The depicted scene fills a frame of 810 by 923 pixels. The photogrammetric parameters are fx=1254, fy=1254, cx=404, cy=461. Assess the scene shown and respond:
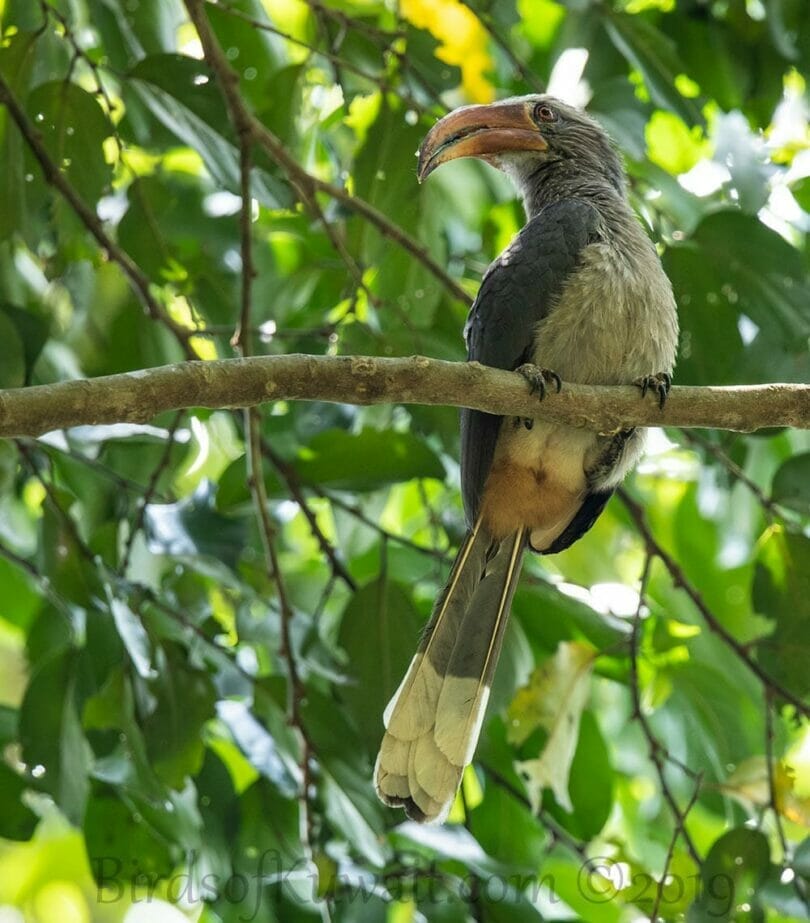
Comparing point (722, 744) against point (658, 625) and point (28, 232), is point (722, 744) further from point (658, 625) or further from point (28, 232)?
point (28, 232)

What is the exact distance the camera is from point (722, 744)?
371 cm

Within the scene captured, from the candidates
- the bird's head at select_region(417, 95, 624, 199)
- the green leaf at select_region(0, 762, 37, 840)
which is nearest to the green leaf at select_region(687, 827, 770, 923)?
the green leaf at select_region(0, 762, 37, 840)

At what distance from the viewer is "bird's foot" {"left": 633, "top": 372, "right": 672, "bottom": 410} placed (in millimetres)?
2932

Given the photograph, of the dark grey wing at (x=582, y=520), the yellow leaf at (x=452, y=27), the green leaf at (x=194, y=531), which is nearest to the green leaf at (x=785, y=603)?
the dark grey wing at (x=582, y=520)

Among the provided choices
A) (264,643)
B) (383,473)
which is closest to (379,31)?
(383,473)

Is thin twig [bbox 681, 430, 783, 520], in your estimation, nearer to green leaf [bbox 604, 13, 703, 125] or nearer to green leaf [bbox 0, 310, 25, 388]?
green leaf [bbox 604, 13, 703, 125]

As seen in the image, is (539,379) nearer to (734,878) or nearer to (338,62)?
(338,62)

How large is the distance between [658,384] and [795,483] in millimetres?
768

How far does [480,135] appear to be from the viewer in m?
3.91

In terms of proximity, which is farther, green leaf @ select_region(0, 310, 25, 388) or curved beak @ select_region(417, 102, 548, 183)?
curved beak @ select_region(417, 102, 548, 183)

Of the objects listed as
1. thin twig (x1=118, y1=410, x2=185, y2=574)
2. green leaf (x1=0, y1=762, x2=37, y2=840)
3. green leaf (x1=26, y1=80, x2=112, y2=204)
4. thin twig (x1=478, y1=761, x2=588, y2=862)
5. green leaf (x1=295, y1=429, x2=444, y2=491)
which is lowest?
green leaf (x1=0, y1=762, x2=37, y2=840)

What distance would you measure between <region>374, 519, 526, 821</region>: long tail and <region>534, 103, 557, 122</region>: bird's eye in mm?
1456

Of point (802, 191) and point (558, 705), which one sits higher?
point (802, 191)

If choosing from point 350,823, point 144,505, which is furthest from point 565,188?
point 350,823
